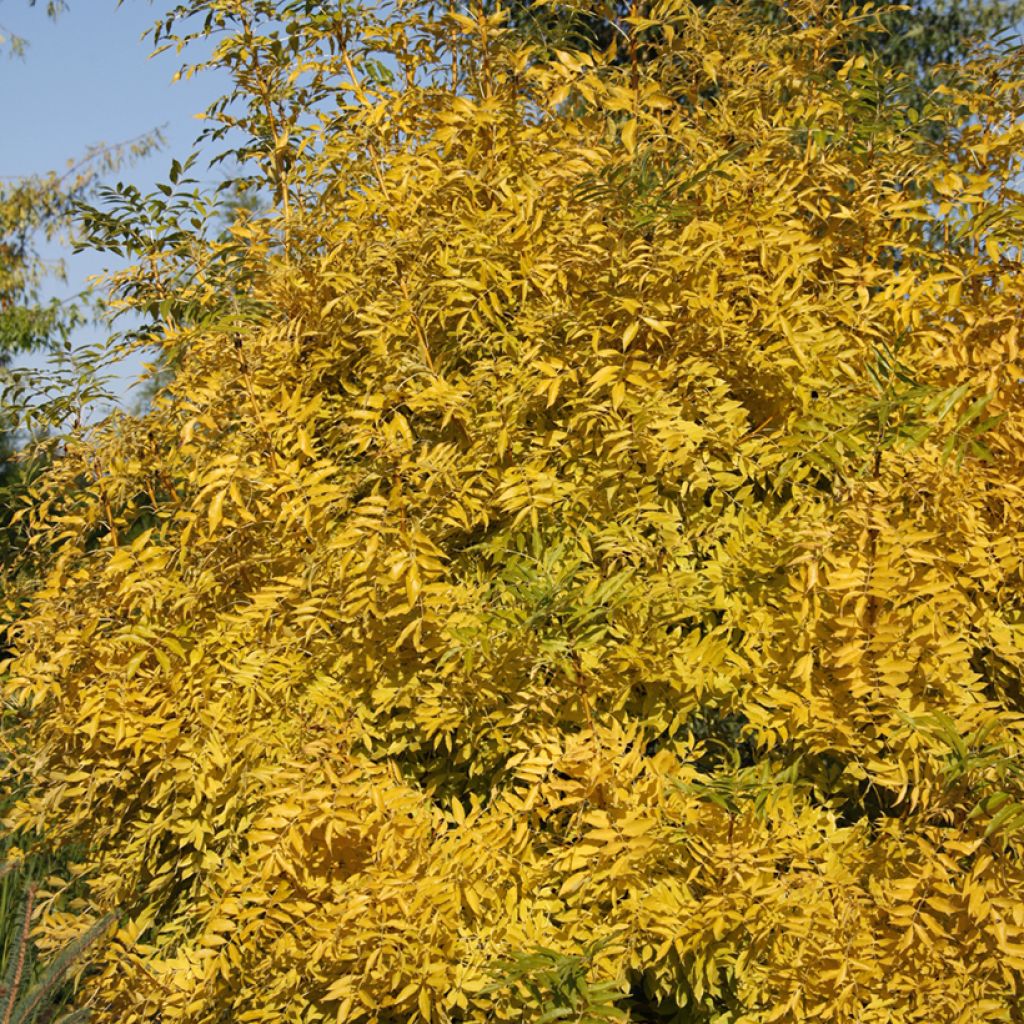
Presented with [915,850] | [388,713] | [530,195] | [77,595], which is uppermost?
[530,195]

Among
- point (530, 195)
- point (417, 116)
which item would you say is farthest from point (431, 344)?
point (417, 116)

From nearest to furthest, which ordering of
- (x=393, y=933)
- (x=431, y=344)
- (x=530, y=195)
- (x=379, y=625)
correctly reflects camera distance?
(x=393, y=933)
(x=379, y=625)
(x=530, y=195)
(x=431, y=344)

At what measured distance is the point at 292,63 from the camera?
3467 mm

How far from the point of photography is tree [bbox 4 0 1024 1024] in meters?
2.24

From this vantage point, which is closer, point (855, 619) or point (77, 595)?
point (855, 619)

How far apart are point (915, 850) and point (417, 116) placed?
7.95ft

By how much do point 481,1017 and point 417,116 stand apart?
8.09 feet

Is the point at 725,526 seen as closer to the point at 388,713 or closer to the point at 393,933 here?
the point at 388,713

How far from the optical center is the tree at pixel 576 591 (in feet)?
7.34

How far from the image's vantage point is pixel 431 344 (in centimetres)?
305

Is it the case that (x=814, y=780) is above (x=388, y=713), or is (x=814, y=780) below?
below

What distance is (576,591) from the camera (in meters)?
2.49

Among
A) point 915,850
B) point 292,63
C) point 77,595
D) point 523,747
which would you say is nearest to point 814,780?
point 915,850

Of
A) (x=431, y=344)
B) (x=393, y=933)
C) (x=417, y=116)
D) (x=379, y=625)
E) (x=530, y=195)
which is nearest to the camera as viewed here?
(x=393, y=933)
